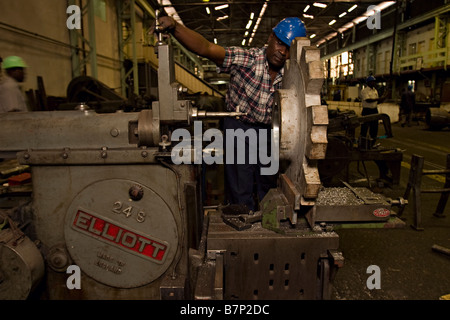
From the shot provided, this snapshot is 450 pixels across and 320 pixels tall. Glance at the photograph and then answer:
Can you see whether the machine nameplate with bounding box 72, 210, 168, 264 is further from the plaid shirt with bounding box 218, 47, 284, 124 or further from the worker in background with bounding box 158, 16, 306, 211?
the plaid shirt with bounding box 218, 47, 284, 124

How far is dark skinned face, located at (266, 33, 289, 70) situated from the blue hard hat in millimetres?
40

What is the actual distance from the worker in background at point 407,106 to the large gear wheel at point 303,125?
977cm

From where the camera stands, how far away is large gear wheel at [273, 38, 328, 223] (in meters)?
0.90

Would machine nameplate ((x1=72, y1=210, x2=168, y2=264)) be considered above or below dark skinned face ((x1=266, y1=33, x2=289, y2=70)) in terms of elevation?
below

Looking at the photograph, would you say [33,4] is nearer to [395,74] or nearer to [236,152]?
[236,152]

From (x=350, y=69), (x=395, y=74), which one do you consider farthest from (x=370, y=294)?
(x=350, y=69)

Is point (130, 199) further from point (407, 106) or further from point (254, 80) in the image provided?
point (407, 106)

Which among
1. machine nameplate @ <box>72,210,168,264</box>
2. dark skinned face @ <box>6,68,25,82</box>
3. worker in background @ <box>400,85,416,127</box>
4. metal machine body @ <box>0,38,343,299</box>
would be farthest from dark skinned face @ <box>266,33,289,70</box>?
worker in background @ <box>400,85,416,127</box>

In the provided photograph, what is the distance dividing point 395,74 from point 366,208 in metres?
12.1

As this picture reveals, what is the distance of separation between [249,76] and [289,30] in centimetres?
31

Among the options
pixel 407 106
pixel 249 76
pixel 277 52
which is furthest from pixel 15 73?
pixel 407 106

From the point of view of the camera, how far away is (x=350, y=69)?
1666 centimetres

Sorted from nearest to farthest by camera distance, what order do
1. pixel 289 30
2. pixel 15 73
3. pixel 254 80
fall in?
pixel 289 30 < pixel 254 80 < pixel 15 73

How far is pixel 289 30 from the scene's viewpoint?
142 centimetres
